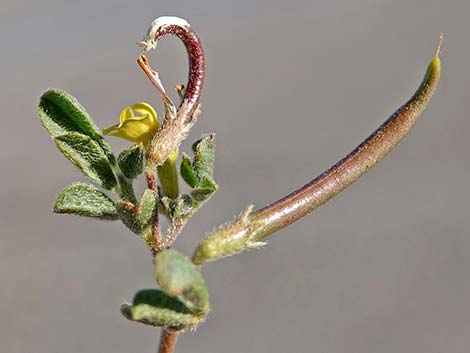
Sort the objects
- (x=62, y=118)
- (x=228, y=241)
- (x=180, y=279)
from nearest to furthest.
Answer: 1. (x=180, y=279)
2. (x=228, y=241)
3. (x=62, y=118)

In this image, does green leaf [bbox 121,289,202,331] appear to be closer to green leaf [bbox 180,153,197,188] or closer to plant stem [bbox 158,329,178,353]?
plant stem [bbox 158,329,178,353]

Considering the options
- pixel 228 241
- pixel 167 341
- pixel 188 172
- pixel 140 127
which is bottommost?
pixel 167 341

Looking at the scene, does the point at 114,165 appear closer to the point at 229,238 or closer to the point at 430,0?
the point at 229,238

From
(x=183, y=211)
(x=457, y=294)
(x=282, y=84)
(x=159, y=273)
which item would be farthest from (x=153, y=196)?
(x=282, y=84)

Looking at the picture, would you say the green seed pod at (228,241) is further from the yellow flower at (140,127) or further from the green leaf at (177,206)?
the yellow flower at (140,127)

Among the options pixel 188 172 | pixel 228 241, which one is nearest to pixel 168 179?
pixel 188 172

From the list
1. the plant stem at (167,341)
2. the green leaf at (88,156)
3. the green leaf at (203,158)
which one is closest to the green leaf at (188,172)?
the green leaf at (203,158)

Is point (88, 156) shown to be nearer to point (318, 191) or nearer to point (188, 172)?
point (188, 172)
